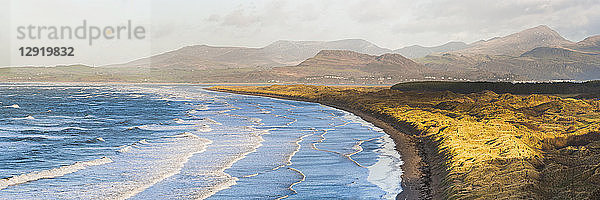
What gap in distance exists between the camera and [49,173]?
21.8m

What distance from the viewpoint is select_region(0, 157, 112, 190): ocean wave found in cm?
1998

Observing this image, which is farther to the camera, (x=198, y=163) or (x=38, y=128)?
(x=38, y=128)

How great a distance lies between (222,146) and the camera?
30.4 m

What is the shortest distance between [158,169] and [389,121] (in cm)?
2677

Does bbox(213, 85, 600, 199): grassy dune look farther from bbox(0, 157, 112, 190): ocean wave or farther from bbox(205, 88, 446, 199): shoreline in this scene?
bbox(0, 157, 112, 190): ocean wave

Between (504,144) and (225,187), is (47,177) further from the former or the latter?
(504,144)

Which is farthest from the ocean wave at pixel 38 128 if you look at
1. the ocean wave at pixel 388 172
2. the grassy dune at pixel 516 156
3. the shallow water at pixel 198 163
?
the grassy dune at pixel 516 156

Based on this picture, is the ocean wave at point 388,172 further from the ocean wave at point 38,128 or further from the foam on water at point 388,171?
the ocean wave at point 38,128

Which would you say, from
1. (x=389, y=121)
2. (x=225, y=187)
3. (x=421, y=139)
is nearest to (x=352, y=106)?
(x=389, y=121)

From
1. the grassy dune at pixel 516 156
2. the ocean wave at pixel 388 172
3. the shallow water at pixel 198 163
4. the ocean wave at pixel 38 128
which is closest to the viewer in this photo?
the grassy dune at pixel 516 156

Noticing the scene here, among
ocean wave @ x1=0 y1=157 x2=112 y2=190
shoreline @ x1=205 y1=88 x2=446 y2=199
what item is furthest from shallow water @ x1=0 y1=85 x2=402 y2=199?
shoreline @ x1=205 y1=88 x2=446 y2=199

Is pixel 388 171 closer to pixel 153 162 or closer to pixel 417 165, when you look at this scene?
pixel 417 165

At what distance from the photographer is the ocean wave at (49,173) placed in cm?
1998

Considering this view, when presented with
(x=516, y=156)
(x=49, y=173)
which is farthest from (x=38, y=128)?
(x=516, y=156)
